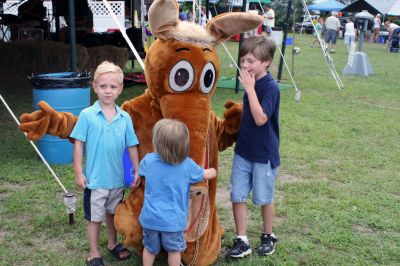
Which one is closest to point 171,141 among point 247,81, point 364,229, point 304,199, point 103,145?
point 103,145

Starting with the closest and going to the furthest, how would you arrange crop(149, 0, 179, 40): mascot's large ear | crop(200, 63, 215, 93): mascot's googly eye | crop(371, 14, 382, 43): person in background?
crop(149, 0, 179, 40): mascot's large ear, crop(200, 63, 215, 93): mascot's googly eye, crop(371, 14, 382, 43): person in background

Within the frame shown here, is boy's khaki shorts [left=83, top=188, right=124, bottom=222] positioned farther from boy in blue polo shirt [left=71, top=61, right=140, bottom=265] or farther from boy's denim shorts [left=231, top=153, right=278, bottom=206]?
boy's denim shorts [left=231, top=153, right=278, bottom=206]

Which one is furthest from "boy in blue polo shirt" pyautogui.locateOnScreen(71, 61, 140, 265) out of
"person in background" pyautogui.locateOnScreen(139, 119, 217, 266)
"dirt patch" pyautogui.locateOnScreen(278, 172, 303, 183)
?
"dirt patch" pyautogui.locateOnScreen(278, 172, 303, 183)

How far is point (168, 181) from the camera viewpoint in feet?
8.31

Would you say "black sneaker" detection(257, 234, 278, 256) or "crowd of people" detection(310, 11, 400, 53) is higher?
"crowd of people" detection(310, 11, 400, 53)

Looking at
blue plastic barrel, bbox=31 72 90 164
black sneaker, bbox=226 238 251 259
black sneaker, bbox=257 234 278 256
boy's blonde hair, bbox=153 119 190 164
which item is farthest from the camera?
blue plastic barrel, bbox=31 72 90 164

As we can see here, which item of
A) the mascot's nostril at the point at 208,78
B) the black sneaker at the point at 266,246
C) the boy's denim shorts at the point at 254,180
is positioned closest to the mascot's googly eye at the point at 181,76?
the mascot's nostril at the point at 208,78

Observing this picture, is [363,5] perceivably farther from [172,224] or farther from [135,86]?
[172,224]

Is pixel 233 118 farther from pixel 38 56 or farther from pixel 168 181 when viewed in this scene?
pixel 38 56

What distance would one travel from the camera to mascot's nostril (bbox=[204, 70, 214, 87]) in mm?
2750

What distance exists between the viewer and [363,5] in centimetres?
2852

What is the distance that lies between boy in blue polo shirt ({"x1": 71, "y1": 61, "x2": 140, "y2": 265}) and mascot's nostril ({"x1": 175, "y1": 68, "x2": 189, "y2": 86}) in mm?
391

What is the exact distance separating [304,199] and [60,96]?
267 cm

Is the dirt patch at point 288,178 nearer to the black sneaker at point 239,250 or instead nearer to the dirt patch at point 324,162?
the dirt patch at point 324,162
